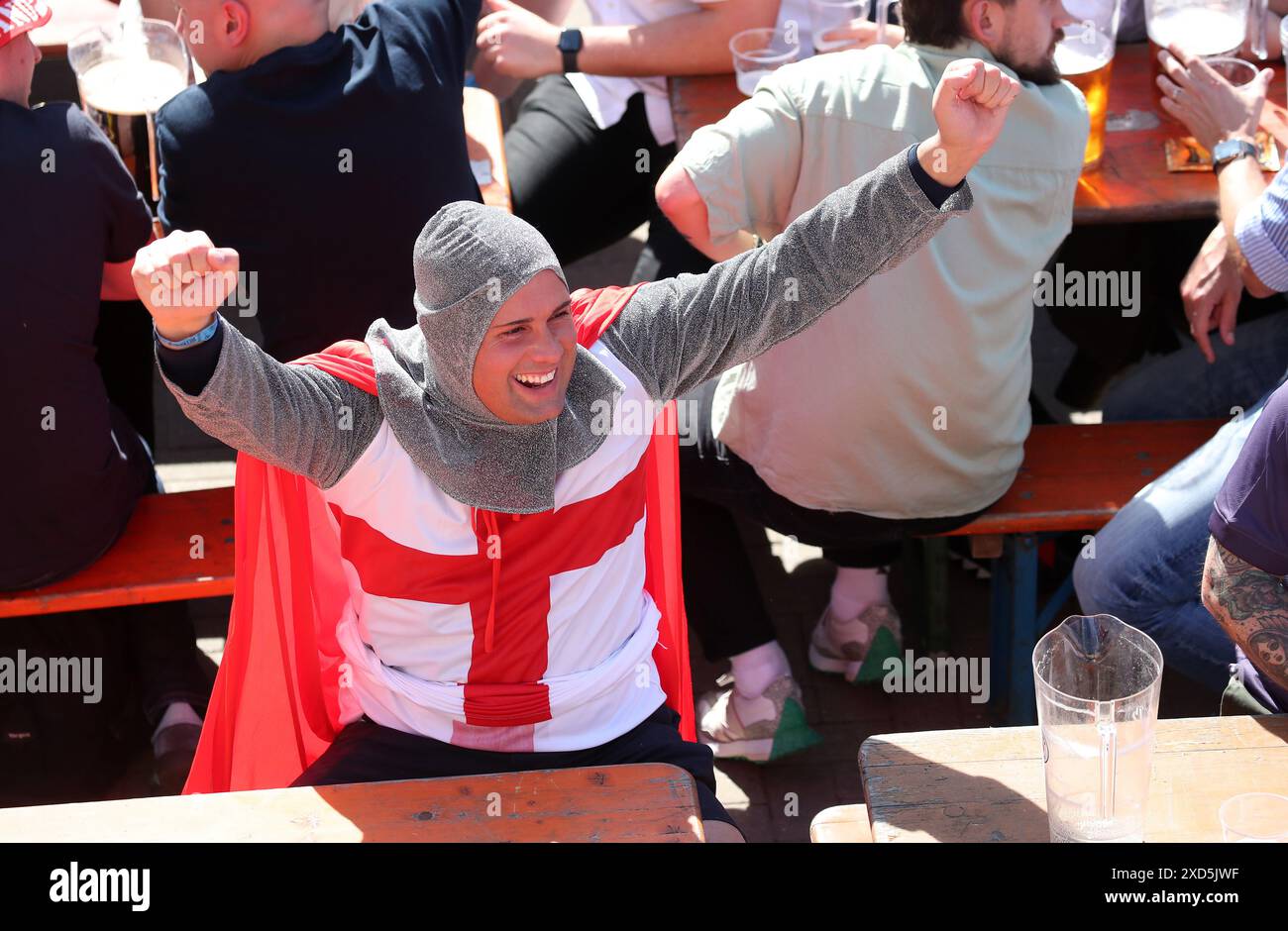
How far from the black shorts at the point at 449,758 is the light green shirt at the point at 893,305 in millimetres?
816

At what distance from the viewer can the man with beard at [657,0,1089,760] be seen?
3.00 metres

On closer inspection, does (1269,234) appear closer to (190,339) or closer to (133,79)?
(190,339)

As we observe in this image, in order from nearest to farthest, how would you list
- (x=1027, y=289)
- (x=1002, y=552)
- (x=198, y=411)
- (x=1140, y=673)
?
1. (x=1140, y=673)
2. (x=198, y=411)
3. (x=1027, y=289)
4. (x=1002, y=552)

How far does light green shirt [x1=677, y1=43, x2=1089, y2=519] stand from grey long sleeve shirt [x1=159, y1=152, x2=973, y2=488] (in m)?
0.43

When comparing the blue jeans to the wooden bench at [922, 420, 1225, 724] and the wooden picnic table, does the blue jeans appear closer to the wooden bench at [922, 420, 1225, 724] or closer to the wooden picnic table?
the wooden bench at [922, 420, 1225, 724]

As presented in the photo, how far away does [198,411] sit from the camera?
7.38 ft

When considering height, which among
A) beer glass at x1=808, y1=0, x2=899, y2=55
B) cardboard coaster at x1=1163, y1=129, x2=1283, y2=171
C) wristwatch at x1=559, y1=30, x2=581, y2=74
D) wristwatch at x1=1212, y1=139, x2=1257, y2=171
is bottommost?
cardboard coaster at x1=1163, y1=129, x2=1283, y2=171

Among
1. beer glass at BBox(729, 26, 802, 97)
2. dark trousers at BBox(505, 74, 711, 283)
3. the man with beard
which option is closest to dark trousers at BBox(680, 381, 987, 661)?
the man with beard

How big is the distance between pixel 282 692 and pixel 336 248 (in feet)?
3.48

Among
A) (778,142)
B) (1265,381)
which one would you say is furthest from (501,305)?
(1265,381)

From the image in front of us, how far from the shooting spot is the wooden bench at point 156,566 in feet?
10.9

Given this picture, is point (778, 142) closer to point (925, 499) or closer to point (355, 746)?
point (925, 499)

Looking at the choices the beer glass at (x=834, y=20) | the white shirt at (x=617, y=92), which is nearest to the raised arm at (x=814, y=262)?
the beer glass at (x=834, y=20)

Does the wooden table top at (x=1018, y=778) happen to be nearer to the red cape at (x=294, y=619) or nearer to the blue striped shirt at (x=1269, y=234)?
the red cape at (x=294, y=619)
